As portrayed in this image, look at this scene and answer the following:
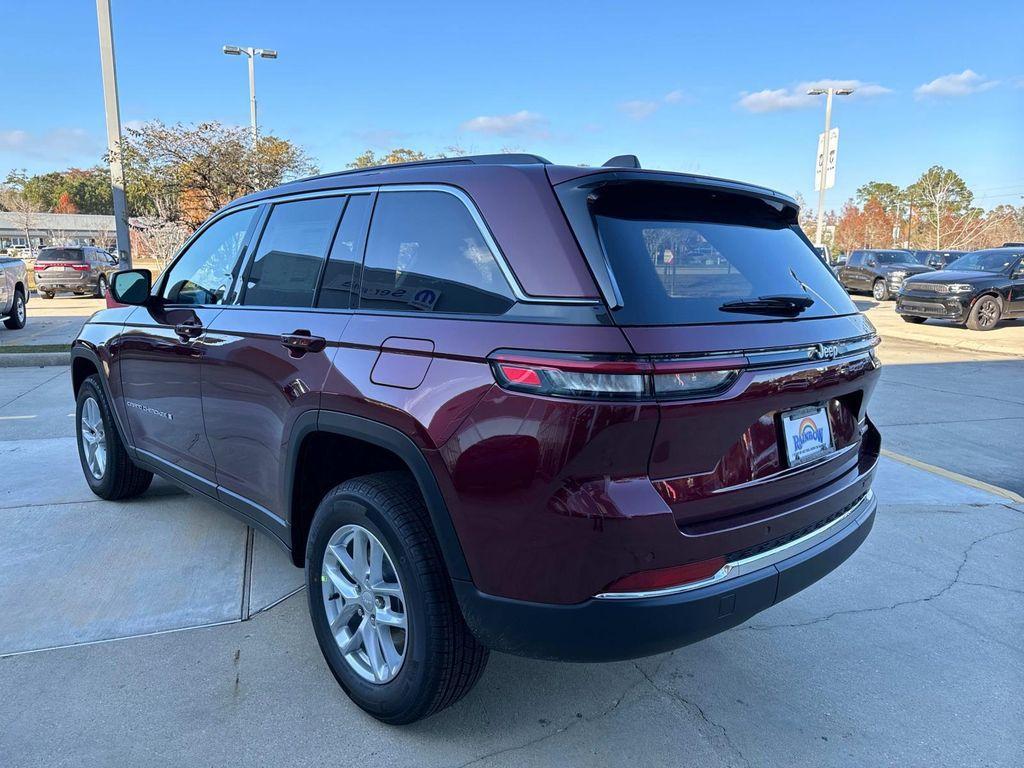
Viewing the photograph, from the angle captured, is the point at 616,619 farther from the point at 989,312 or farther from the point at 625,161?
the point at 989,312

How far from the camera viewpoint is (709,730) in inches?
→ 96.0

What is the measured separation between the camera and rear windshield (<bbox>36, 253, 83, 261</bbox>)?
21.8 metres

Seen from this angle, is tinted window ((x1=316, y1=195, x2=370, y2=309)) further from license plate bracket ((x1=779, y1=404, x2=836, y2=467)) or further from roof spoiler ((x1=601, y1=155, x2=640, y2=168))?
license plate bracket ((x1=779, y1=404, x2=836, y2=467))

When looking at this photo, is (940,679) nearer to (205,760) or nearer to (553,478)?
(553,478)

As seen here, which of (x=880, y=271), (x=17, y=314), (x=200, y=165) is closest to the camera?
(x=17, y=314)

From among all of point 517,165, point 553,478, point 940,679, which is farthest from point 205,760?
point 940,679

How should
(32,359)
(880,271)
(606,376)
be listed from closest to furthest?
1. (606,376)
2. (32,359)
3. (880,271)

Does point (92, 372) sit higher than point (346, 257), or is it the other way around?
point (346, 257)

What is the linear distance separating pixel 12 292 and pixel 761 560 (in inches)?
618

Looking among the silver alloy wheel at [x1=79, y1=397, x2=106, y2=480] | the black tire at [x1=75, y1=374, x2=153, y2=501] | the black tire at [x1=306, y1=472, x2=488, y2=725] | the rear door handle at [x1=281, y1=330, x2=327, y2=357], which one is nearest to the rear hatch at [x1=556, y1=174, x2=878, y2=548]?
the black tire at [x1=306, y1=472, x2=488, y2=725]

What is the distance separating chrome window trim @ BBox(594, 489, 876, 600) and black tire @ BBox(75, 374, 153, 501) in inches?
137

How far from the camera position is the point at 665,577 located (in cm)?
191

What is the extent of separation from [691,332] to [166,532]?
11.1ft

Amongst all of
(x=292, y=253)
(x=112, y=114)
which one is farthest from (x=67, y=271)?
(x=292, y=253)
